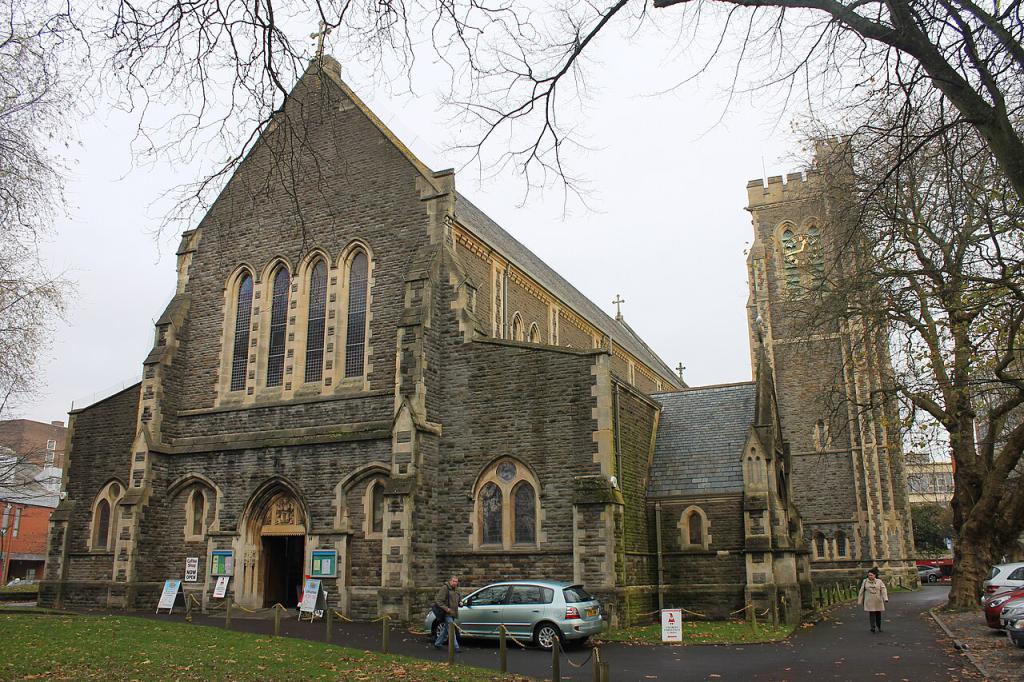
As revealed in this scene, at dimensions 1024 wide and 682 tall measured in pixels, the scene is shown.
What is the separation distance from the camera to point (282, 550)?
2378 centimetres

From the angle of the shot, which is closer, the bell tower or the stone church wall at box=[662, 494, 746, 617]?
the stone church wall at box=[662, 494, 746, 617]

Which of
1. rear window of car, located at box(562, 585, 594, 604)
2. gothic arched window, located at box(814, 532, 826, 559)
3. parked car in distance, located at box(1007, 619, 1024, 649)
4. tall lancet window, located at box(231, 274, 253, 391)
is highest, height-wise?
tall lancet window, located at box(231, 274, 253, 391)

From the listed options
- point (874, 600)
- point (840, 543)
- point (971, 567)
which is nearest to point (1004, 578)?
point (971, 567)

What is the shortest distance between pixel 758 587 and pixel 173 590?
15.2 meters

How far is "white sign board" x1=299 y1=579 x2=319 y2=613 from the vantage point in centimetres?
2075

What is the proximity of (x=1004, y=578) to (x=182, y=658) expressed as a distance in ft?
66.2

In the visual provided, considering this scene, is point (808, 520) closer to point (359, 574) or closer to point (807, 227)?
point (807, 227)

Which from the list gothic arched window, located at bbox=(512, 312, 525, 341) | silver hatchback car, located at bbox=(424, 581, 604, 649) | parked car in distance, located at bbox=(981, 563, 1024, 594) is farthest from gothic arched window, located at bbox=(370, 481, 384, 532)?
parked car in distance, located at bbox=(981, 563, 1024, 594)

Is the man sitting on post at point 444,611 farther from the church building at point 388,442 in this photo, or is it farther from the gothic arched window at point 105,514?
the gothic arched window at point 105,514

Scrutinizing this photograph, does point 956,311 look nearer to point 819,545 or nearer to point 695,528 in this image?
point 695,528

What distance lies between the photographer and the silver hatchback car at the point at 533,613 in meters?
16.3

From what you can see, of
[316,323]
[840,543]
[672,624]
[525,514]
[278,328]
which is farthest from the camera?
[840,543]

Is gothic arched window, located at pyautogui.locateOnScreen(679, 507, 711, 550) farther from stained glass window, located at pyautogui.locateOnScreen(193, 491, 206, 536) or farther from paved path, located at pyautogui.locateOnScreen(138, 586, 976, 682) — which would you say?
stained glass window, located at pyautogui.locateOnScreen(193, 491, 206, 536)

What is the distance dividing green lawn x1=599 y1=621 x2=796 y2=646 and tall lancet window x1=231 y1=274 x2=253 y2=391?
13.1 m
